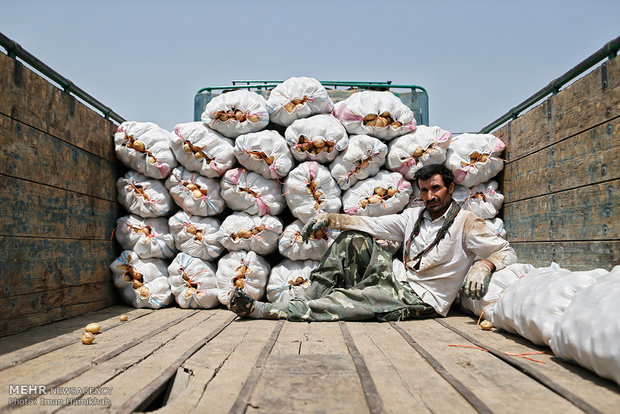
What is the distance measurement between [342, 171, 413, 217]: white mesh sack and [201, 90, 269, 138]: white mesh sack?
0.92 meters

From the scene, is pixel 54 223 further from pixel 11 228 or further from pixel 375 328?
pixel 375 328

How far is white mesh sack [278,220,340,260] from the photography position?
2.99m

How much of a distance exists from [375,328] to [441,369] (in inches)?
32.3

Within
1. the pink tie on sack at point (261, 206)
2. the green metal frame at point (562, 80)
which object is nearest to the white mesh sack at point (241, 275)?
the pink tie on sack at point (261, 206)

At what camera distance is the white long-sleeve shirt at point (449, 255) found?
2.54m

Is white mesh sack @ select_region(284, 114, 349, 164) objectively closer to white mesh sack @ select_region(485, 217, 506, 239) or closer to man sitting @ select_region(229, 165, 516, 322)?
man sitting @ select_region(229, 165, 516, 322)

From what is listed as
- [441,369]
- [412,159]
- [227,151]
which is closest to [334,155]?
[412,159]

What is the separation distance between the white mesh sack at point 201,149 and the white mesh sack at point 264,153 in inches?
5.0

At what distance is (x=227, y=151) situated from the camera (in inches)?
119

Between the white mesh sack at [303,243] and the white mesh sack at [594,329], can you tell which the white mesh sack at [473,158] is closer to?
the white mesh sack at [303,243]

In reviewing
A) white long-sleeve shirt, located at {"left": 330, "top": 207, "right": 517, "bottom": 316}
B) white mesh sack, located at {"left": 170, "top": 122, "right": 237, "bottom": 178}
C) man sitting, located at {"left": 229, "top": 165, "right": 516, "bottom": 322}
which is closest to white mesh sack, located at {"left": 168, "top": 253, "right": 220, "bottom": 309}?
man sitting, located at {"left": 229, "top": 165, "right": 516, "bottom": 322}

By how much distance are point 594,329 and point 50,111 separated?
9.75ft

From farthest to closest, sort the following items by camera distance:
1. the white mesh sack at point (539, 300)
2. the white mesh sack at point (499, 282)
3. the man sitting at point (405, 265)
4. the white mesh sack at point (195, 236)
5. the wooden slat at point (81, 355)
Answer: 1. the white mesh sack at point (195, 236)
2. the man sitting at point (405, 265)
3. the white mesh sack at point (499, 282)
4. the white mesh sack at point (539, 300)
5. the wooden slat at point (81, 355)

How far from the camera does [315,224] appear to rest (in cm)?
281
